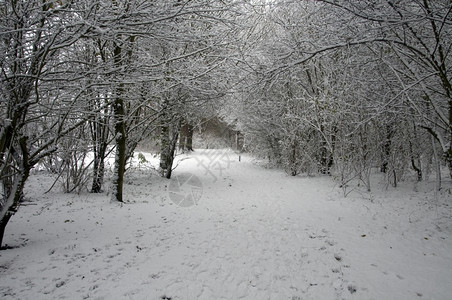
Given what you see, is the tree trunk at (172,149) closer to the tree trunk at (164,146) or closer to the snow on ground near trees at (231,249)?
the tree trunk at (164,146)

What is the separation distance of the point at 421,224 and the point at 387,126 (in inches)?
160

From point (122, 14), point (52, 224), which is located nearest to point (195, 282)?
point (122, 14)

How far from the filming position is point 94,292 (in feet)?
9.83

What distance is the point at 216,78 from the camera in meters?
5.62

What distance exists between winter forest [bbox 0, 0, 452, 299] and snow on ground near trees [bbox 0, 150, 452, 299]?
0.18m

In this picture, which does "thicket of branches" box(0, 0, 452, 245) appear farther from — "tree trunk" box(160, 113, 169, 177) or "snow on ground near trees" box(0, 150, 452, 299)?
"snow on ground near trees" box(0, 150, 452, 299)

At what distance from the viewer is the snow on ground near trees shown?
3152 millimetres

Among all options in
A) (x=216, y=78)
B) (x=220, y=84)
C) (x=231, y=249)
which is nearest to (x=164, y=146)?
(x=220, y=84)

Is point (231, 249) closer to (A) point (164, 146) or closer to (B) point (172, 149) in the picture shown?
(B) point (172, 149)

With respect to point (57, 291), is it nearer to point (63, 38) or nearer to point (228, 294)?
point (228, 294)

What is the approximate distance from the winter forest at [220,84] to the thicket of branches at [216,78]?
42 millimetres

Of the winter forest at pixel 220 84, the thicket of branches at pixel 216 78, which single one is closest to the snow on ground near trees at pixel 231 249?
the winter forest at pixel 220 84

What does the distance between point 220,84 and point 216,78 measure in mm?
198

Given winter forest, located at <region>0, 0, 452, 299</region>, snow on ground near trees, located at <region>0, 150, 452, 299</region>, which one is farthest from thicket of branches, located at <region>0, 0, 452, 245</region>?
snow on ground near trees, located at <region>0, 150, 452, 299</region>
